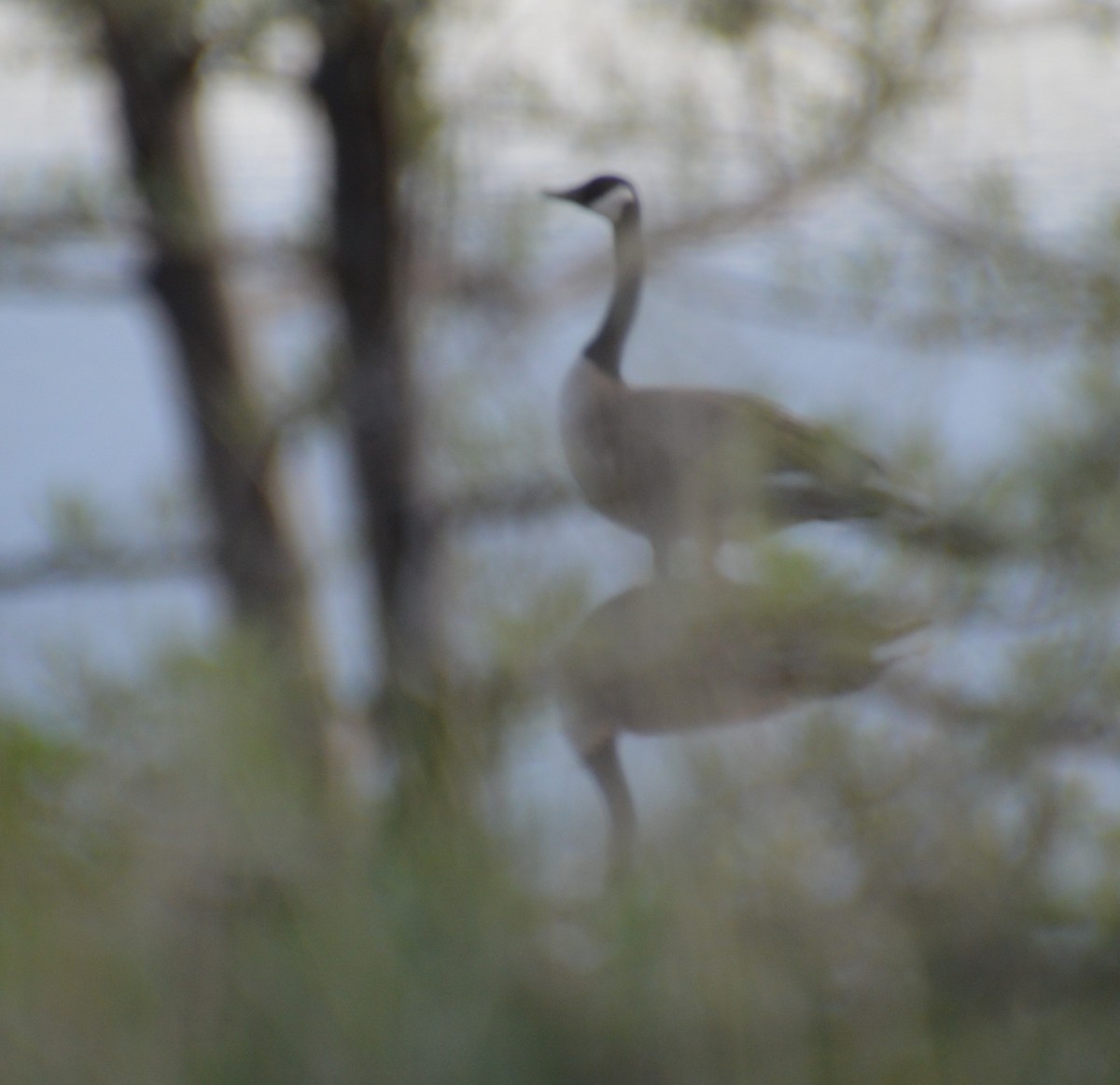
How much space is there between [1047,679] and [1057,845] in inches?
1.6

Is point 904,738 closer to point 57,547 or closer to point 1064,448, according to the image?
point 1064,448

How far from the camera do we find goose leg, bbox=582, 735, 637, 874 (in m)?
0.17

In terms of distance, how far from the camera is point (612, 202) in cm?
33

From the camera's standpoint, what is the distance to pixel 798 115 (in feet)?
2.26

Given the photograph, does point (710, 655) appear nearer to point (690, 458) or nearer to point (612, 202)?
point (690, 458)

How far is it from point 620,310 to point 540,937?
0.48ft

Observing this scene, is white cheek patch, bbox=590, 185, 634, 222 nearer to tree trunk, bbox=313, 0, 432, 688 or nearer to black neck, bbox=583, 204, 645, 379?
black neck, bbox=583, 204, 645, 379

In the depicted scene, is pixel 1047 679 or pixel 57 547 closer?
pixel 1047 679

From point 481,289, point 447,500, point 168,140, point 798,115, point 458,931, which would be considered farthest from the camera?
point 168,140

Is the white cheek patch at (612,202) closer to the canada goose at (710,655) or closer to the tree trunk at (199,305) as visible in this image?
the canada goose at (710,655)

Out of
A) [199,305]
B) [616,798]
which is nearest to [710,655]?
[616,798]

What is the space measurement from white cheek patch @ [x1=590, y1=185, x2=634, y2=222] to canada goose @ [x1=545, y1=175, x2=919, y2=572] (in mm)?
33

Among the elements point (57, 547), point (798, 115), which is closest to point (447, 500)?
point (798, 115)

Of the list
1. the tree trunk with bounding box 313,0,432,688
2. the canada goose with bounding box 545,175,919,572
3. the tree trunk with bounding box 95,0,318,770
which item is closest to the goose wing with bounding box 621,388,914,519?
the canada goose with bounding box 545,175,919,572
